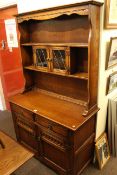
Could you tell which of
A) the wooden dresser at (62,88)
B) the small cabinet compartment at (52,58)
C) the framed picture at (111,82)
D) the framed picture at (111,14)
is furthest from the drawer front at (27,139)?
the framed picture at (111,14)

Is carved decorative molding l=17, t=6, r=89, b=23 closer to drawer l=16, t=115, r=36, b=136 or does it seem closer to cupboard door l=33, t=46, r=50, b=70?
cupboard door l=33, t=46, r=50, b=70

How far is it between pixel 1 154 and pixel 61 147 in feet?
2.08

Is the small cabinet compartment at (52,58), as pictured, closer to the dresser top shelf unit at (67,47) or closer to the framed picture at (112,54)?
the dresser top shelf unit at (67,47)

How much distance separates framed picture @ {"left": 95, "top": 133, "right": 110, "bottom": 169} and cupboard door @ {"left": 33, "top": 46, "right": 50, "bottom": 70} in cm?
120

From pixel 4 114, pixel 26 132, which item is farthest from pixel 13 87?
pixel 26 132

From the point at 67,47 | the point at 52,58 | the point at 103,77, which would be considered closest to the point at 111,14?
the point at 67,47

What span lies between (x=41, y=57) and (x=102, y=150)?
4.83 feet

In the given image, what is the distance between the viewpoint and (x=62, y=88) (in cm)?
215

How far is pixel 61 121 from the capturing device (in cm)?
167

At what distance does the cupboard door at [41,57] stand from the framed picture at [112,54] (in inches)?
28.2

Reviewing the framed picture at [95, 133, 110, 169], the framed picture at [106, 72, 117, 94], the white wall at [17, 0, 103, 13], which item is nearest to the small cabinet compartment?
the white wall at [17, 0, 103, 13]

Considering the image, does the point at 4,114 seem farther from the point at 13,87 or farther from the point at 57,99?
the point at 57,99

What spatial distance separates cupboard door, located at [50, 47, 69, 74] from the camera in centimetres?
176

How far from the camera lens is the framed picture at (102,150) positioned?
2.08 m
